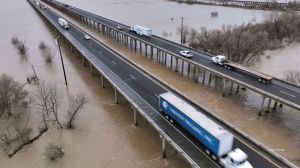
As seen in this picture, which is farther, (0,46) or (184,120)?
→ (0,46)

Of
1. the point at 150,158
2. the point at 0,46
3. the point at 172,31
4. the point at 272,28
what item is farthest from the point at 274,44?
the point at 0,46

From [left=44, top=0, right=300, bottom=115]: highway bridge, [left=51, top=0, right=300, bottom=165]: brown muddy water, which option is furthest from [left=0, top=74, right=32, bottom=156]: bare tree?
[left=44, top=0, right=300, bottom=115]: highway bridge

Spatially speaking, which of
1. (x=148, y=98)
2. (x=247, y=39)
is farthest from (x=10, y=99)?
(x=247, y=39)

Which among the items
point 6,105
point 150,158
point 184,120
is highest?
point 184,120

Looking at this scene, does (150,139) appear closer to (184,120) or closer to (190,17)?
(184,120)

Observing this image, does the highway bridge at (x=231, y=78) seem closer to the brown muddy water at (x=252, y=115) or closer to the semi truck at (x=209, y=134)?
the brown muddy water at (x=252, y=115)

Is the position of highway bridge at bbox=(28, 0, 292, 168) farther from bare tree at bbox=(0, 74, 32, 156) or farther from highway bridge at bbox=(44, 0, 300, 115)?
bare tree at bbox=(0, 74, 32, 156)
